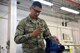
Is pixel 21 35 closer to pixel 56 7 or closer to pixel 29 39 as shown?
pixel 29 39

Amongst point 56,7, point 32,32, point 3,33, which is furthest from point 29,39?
point 56,7

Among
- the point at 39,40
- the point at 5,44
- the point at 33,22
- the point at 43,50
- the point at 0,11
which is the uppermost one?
the point at 0,11

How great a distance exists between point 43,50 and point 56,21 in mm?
4950

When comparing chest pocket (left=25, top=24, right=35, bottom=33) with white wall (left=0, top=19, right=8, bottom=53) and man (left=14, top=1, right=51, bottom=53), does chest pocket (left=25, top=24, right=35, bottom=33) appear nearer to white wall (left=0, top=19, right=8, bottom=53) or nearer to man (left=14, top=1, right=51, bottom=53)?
man (left=14, top=1, right=51, bottom=53)

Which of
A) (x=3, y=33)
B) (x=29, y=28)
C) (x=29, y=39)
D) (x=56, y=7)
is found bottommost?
(x=3, y=33)

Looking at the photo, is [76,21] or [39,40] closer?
[39,40]

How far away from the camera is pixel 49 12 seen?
6539mm

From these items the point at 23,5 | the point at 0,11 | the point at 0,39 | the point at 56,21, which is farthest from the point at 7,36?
the point at 56,21

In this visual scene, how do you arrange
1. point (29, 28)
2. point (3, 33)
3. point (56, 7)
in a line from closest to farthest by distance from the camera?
point (29, 28) < point (3, 33) < point (56, 7)

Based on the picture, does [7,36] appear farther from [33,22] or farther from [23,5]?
[33,22]

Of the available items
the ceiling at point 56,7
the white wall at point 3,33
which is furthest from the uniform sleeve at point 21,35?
the ceiling at point 56,7

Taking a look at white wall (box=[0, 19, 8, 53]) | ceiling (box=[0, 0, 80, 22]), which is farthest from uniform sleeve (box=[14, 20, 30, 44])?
ceiling (box=[0, 0, 80, 22])

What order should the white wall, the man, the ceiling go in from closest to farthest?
the man
the white wall
the ceiling

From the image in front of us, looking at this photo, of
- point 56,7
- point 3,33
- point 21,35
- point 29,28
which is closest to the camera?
point 21,35
